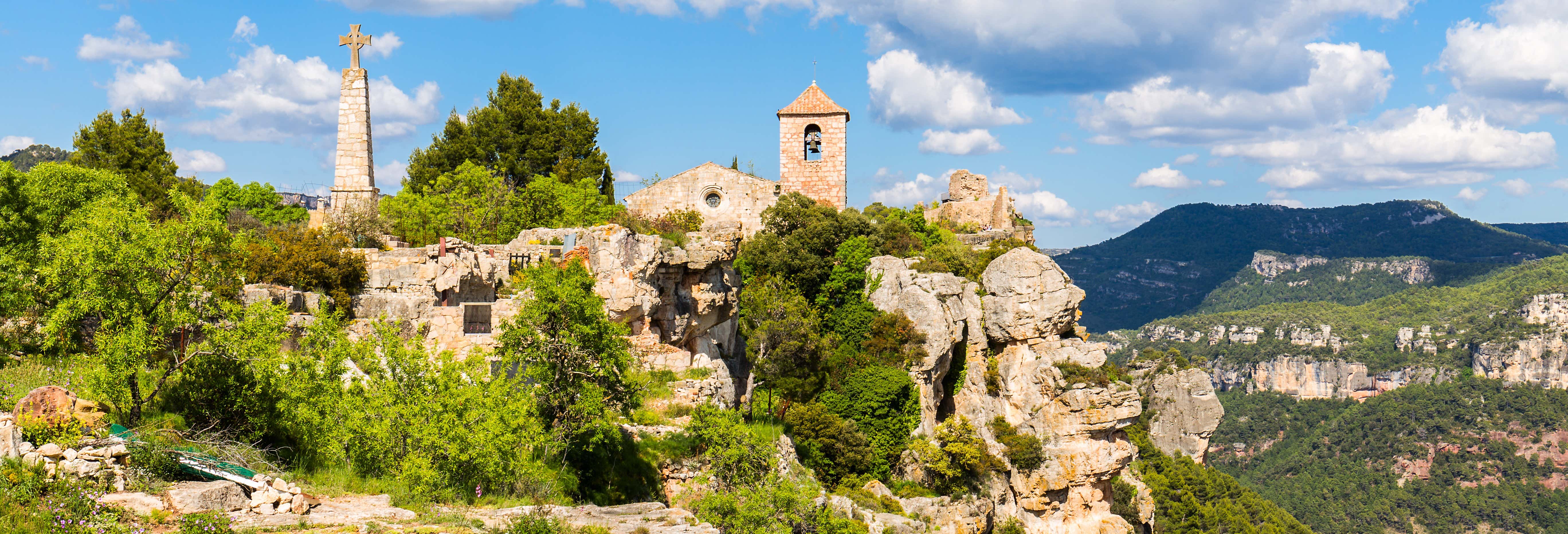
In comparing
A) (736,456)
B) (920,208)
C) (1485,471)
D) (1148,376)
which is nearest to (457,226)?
(736,456)

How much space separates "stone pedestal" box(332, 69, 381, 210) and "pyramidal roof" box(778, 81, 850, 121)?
69.8 ft

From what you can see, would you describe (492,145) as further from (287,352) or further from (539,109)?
(287,352)

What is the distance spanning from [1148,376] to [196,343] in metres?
72.7

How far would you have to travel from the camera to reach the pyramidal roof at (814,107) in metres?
51.3

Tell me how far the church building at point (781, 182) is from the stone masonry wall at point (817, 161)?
20 mm

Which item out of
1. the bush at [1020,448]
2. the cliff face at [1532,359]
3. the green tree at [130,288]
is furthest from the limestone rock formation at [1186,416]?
the cliff face at [1532,359]

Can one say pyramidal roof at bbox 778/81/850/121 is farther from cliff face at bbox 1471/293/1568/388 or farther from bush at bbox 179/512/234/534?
cliff face at bbox 1471/293/1568/388

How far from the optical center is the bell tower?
51000 millimetres

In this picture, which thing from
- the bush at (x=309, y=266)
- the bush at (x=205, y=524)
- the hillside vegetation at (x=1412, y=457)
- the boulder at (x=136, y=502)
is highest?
the bush at (x=309, y=266)

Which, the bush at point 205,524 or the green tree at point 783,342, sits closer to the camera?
the bush at point 205,524

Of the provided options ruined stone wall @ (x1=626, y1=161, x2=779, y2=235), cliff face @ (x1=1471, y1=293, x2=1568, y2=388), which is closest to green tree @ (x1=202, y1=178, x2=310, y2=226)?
ruined stone wall @ (x1=626, y1=161, x2=779, y2=235)

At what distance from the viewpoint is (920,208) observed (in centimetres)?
5138

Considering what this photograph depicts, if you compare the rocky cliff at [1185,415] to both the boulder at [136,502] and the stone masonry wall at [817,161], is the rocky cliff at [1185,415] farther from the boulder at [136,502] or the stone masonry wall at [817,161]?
the boulder at [136,502]

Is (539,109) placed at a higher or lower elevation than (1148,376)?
higher
